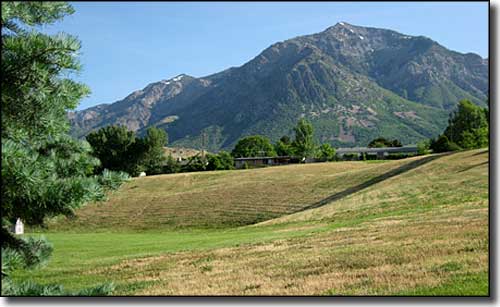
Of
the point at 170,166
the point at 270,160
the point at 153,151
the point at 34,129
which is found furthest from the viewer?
the point at 270,160

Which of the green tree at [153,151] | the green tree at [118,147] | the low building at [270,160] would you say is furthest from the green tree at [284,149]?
the green tree at [118,147]

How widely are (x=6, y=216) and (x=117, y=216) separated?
38185 millimetres

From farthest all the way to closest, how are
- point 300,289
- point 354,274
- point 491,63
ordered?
point 354,274 → point 300,289 → point 491,63

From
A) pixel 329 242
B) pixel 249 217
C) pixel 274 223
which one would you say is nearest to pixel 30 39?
pixel 329 242

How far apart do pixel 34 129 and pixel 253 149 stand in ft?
332

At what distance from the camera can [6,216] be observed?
139 inches

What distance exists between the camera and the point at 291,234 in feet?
69.5

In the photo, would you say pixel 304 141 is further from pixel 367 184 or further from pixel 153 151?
pixel 367 184

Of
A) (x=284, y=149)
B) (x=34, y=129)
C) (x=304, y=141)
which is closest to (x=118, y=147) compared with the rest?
(x=304, y=141)

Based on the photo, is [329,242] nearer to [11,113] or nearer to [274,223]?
[11,113]

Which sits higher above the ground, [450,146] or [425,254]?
[450,146]

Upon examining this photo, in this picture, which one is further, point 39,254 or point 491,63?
point 491,63

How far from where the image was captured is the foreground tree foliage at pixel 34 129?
3.28 meters

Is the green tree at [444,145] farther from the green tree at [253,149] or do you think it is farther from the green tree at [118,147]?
the green tree at [118,147]
